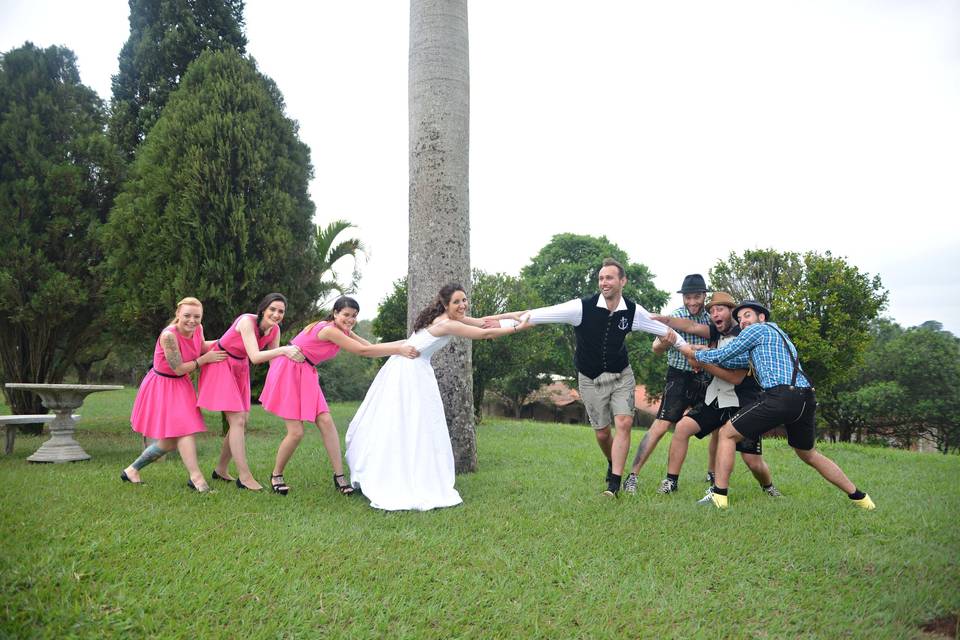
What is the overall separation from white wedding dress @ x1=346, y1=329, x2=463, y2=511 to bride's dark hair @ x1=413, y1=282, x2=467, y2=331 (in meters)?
0.10

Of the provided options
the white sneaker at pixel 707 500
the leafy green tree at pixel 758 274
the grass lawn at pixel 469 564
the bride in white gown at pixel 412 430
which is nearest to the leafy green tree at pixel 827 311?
the leafy green tree at pixel 758 274

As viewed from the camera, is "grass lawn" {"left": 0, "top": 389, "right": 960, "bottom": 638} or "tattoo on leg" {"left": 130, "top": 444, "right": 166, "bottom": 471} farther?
"tattoo on leg" {"left": 130, "top": 444, "right": 166, "bottom": 471}

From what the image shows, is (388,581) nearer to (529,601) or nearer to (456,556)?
(456,556)

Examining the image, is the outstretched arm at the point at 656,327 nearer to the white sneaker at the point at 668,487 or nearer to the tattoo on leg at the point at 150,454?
the white sneaker at the point at 668,487

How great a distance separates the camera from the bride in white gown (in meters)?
5.72

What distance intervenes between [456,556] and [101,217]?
39.9 ft

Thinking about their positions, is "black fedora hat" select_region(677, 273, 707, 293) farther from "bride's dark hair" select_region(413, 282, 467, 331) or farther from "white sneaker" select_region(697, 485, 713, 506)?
"bride's dark hair" select_region(413, 282, 467, 331)

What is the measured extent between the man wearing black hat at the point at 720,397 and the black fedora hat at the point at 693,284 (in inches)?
8.7

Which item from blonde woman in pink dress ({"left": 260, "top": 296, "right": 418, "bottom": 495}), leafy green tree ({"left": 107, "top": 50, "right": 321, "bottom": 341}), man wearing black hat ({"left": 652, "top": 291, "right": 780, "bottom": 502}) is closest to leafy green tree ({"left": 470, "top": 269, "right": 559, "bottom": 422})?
leafy green tree ({"left": 107, "top": 50, "right": 321, "bottom": 341})

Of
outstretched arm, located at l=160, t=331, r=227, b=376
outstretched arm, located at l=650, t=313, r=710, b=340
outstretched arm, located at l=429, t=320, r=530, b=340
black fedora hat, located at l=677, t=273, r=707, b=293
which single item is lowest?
outstretched arm, located at l=160, t=331, r=227, b=376

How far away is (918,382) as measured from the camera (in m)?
30.7

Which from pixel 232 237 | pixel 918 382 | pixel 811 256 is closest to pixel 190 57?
pixel 232 237

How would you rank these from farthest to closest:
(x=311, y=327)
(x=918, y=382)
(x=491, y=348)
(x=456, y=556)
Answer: (x=918, y=382), (x=491, y=348), (x=311, y=327), (x=456, y=556)

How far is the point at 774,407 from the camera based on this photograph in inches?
221
